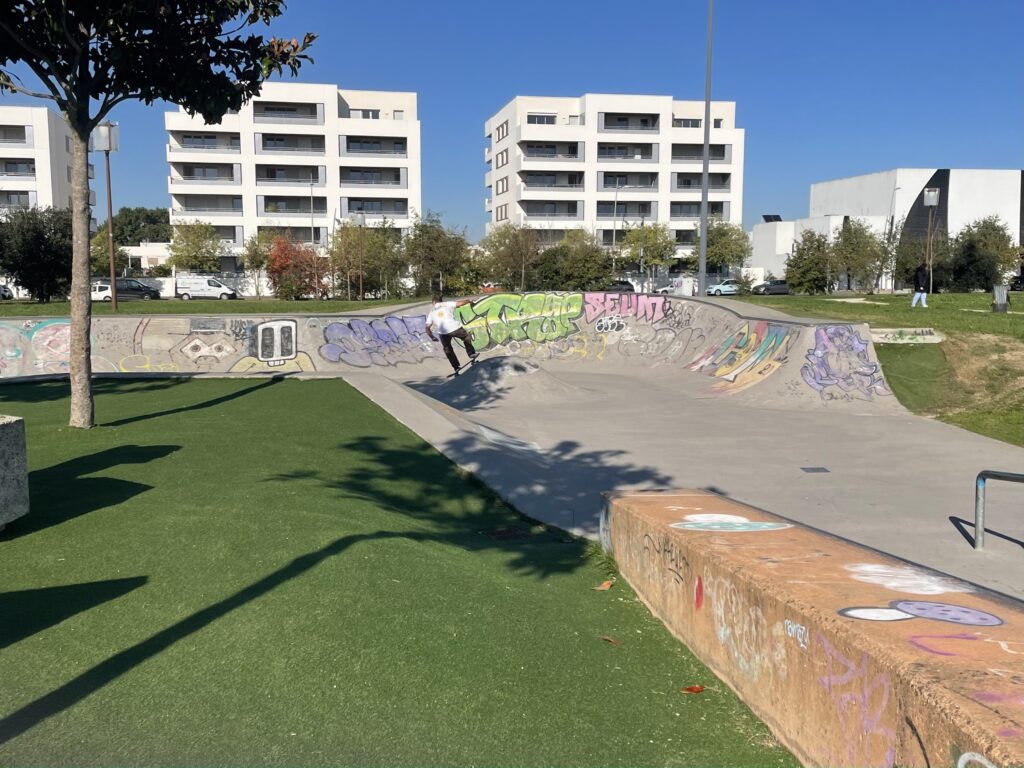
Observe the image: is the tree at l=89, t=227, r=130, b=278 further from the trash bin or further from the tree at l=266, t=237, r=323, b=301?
the trash bin

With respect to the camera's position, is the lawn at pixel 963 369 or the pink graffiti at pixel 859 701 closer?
the pink graffiti at pixel 859 701

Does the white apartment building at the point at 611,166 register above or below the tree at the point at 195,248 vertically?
above

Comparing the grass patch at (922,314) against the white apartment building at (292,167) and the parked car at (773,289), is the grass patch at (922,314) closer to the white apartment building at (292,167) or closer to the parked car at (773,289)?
the parked car at (773,289)

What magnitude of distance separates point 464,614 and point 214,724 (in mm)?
1634

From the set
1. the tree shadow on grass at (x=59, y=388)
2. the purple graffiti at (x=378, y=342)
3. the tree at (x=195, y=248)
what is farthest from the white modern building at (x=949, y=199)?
the tree shadow on grass at (x=59, y=388)

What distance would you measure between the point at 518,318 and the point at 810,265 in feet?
106

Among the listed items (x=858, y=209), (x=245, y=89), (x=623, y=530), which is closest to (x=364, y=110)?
(x=858, y=209)

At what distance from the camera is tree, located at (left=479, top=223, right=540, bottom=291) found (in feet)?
177

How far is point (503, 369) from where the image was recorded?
17750 millimetres

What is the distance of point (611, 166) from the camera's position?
7569 cm

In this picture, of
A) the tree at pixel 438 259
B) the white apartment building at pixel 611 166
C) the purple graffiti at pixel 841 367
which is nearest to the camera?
the purple graffiti at pixel 841 367

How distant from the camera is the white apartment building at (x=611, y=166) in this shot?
7525cm

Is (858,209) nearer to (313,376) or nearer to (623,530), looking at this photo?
(313,376)

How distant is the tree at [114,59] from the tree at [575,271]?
4608cm
